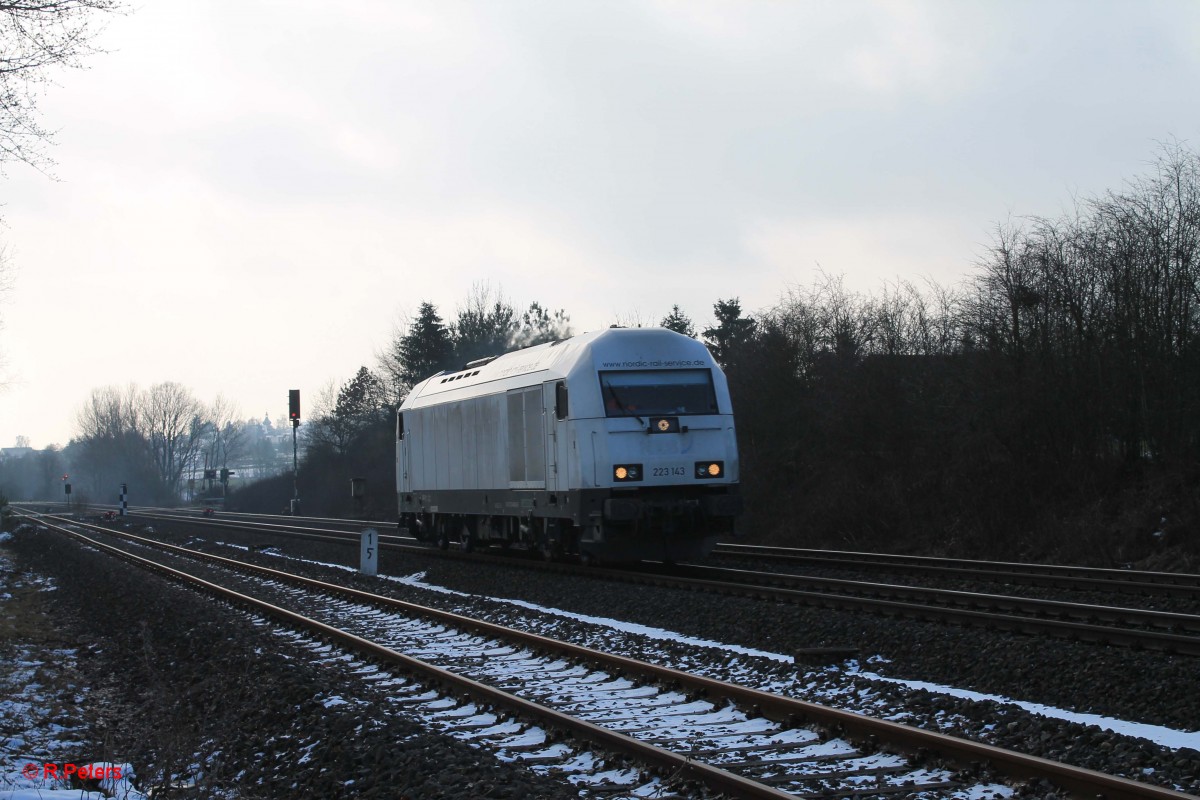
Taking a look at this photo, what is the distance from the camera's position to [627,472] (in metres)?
16.3

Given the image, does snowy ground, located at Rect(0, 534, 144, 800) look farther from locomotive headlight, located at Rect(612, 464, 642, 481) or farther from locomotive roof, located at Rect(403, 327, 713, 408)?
locomotive roof, located at Rect(403, 327, 713, 408)

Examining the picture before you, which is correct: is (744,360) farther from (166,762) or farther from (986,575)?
(166,762)

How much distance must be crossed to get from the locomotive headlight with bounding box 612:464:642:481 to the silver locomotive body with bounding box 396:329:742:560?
0.05 feet

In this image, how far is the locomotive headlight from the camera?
16250 millimetres

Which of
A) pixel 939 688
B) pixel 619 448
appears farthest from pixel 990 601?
pixel 619 448

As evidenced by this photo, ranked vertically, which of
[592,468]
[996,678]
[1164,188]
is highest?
[1164,188]

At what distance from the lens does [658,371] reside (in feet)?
56.5

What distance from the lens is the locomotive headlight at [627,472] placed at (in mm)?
16250

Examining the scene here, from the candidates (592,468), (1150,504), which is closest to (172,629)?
(592,468)

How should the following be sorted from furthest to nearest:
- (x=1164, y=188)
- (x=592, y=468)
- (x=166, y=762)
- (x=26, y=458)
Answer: (x=26, y=458)
(x=1164, y=188)
(x=592, y=468)
(x=166, y=762)

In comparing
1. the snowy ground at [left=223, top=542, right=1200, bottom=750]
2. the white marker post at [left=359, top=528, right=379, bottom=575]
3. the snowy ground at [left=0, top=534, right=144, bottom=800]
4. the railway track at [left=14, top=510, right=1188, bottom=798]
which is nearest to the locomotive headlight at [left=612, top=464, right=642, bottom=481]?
the snowy ground at [left=223, top=542, right=1200, bottom=750]

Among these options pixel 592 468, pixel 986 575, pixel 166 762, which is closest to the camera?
pixel 166 762

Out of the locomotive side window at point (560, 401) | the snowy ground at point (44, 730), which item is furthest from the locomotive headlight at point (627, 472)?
the snowy ground at point (44, 730)

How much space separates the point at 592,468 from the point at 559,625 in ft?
14.1
